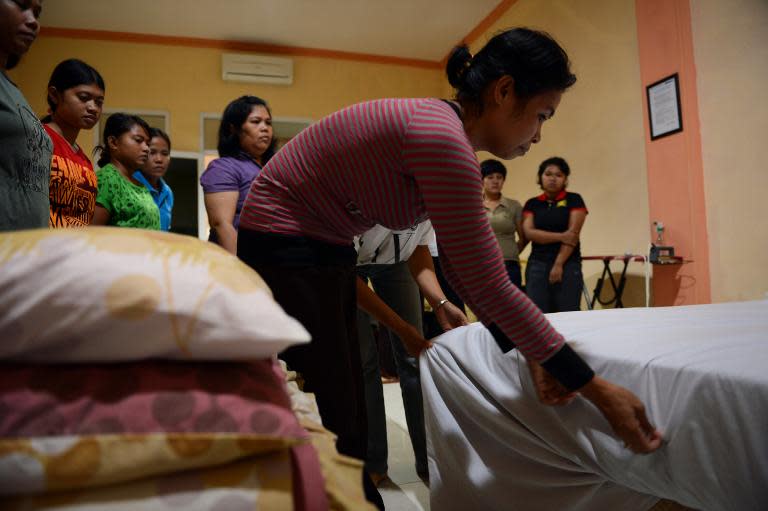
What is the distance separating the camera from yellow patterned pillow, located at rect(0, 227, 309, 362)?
0.46m

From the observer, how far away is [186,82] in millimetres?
5457

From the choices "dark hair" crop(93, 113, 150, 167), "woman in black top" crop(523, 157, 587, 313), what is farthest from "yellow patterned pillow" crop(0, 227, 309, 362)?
"woman in black top" crop(523, 157, 587, 313)

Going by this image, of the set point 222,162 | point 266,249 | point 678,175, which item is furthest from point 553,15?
point 266,249

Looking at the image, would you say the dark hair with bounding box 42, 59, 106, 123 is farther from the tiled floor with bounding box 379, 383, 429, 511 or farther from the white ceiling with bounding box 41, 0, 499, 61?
the white ceiling with bounding box 41, 0, 499, 61

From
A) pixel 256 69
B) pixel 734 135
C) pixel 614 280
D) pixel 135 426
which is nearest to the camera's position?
pixel 135 426

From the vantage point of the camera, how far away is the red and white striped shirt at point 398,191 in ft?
2.57

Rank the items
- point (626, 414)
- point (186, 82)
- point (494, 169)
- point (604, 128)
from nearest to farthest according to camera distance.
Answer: point (626, 414) < point (494, 169) < point (604, 128) < point (186, 82)

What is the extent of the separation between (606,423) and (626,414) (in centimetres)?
9

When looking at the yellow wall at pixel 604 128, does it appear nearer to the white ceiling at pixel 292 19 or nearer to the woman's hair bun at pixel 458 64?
the white ceiling at pixel 292 19

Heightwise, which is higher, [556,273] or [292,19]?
[292,19]

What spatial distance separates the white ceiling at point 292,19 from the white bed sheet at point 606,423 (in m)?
4.40

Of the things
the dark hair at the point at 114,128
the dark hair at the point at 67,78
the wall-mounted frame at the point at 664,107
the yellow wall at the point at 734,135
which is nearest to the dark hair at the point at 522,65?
the dark hair at the point at 67,78

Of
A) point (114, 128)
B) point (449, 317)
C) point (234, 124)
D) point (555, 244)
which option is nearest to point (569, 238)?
point (555, 244)

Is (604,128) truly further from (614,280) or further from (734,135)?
(614,280)
